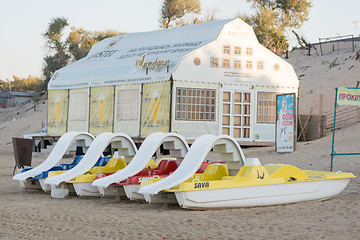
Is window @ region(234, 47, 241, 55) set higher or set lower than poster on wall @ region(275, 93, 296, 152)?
higher

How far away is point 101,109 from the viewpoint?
2581 cm

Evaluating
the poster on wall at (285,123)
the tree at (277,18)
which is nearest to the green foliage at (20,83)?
the tree at (277,18)

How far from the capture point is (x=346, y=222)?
30.8 feet

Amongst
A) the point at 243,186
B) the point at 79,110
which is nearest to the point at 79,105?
the point at 79,110

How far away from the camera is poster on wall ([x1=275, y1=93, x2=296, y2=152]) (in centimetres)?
2088

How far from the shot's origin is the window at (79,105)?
88.1 feet

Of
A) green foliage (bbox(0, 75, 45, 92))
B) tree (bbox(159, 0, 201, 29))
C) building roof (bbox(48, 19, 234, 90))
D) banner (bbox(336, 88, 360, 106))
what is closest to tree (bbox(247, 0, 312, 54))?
tree (bbox(159, 0, 201, 29))

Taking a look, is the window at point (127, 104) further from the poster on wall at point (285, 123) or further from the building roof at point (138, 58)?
the poster on wall at point (285, 123)

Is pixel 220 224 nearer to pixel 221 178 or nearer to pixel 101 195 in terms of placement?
pixel 221 178

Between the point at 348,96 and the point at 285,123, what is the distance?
569 centimetres

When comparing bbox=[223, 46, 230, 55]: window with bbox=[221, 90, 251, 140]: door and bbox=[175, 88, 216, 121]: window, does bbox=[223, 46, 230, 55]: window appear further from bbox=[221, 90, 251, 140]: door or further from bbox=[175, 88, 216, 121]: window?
bbox=[175, 88, 216, 121]: window

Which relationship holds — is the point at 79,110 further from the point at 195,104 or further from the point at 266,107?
the point at 266,107

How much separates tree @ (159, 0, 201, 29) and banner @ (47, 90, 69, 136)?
1063 inches

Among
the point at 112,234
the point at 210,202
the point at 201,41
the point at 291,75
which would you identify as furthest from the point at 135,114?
the point at 112,234
